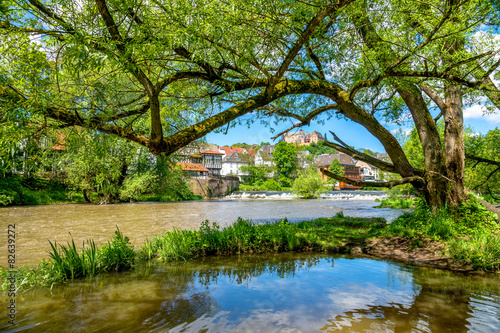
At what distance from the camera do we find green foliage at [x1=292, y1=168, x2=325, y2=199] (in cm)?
3925

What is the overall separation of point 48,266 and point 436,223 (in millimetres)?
8440

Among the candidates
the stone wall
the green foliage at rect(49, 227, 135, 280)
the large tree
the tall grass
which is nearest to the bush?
the stone wall

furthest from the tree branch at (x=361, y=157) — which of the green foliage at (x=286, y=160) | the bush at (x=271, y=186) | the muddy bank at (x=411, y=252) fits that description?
the green foliage at (x=286, y=160)

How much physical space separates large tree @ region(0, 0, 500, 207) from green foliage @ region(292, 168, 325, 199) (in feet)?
98.5

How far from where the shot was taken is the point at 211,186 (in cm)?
4788

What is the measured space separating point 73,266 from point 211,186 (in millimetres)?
42866

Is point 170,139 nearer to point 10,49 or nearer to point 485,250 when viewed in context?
point 10,49

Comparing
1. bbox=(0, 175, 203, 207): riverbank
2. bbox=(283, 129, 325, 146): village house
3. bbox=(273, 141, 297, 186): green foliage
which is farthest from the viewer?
bbox=(273, 141, 297, 186): green foliage

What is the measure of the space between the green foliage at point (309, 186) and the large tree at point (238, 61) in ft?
98.5

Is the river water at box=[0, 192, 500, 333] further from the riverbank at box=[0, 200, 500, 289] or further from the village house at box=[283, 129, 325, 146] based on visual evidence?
the village house at box=[283, 129, 325, 146]

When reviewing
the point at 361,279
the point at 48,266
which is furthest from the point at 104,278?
the point at 361,279

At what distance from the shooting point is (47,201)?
2611 cm

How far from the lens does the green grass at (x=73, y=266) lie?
15.9 ft

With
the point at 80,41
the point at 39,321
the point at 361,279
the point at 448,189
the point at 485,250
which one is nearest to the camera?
the point at 80,41
